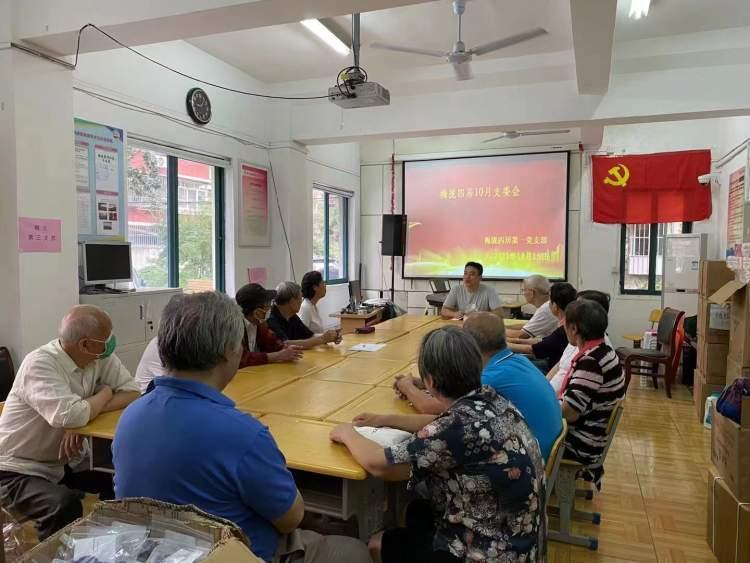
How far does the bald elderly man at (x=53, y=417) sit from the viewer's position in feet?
6.53

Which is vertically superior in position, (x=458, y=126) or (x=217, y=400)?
(x=458, y=126)

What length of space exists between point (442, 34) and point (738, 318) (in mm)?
3319

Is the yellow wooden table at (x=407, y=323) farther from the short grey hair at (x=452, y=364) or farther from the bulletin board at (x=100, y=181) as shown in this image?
the short grey hair at (x=452, y=364)

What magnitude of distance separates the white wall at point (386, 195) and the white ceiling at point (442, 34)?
9.09 feet

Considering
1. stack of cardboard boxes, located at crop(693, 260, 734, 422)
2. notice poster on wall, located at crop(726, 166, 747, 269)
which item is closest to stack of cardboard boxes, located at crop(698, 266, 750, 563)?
stack of cardboard boxes, located at crop(693, 260, 734, 422)

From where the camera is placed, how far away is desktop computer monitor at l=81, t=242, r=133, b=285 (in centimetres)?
364

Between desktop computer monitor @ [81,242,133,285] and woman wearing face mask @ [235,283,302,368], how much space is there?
1.19 m

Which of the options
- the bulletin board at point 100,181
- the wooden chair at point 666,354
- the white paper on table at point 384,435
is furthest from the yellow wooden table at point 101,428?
the wooden chair at point 666,354

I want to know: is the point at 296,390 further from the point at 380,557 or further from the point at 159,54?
the point at 159,54

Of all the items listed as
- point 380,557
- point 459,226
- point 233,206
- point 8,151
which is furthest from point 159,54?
point 459,226

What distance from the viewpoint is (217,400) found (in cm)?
136

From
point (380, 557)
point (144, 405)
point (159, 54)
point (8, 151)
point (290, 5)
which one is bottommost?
point (380, 557)

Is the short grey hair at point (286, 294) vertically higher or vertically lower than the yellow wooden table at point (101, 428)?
higher

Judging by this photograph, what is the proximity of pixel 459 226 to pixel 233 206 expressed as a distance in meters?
3.84
